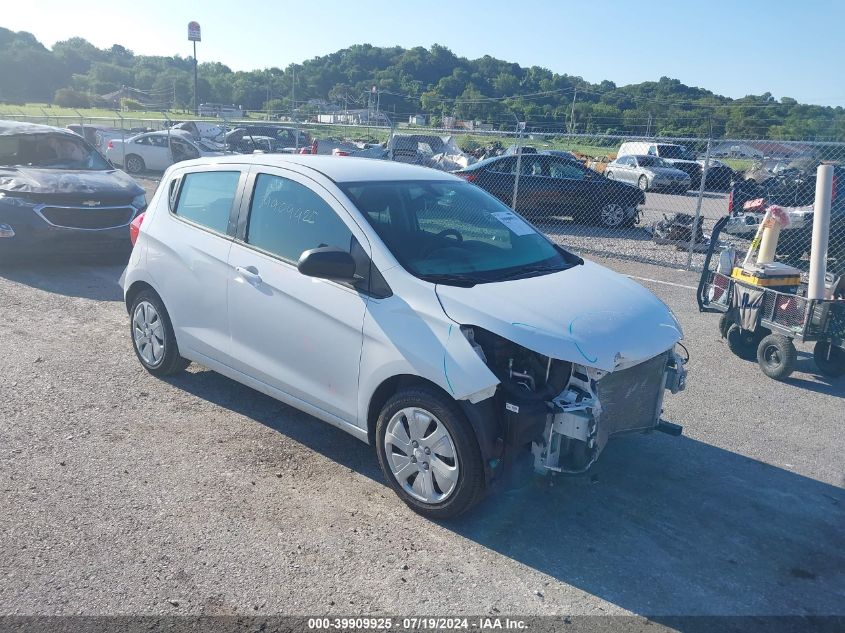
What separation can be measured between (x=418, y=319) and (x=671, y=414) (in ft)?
8.40

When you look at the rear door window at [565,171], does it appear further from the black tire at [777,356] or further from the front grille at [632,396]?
the front grille at [632,396]

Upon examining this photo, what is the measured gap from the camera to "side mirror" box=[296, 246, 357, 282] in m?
3.89

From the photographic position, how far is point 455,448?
361 cm

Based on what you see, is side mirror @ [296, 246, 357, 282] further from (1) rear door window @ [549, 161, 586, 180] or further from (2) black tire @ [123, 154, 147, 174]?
(2) black tire @ [123, 154, 147, 174]

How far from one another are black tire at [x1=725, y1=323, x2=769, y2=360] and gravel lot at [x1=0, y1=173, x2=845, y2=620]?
1127 millimetres

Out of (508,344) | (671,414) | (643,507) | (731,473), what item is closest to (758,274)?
(671,414)

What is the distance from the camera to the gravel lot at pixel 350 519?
3250 mm

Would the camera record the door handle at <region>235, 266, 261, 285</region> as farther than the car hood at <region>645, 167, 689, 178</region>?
No

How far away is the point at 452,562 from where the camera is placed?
349 centimetres

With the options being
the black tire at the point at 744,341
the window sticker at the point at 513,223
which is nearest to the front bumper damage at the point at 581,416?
the window sticker at the point at 513,223

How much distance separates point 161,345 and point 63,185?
15.2 ft

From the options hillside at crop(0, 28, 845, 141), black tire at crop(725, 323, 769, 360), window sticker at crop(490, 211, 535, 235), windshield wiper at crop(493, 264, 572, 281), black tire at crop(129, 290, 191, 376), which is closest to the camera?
windshield wiper at crop(493, 264, 572, 281)

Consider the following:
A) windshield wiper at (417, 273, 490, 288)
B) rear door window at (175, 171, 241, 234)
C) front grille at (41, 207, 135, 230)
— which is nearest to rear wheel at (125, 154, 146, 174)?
front grille at (41, 207, 135, 230)

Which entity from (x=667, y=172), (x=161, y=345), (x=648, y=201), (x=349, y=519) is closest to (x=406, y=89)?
(x=667, y=172)
